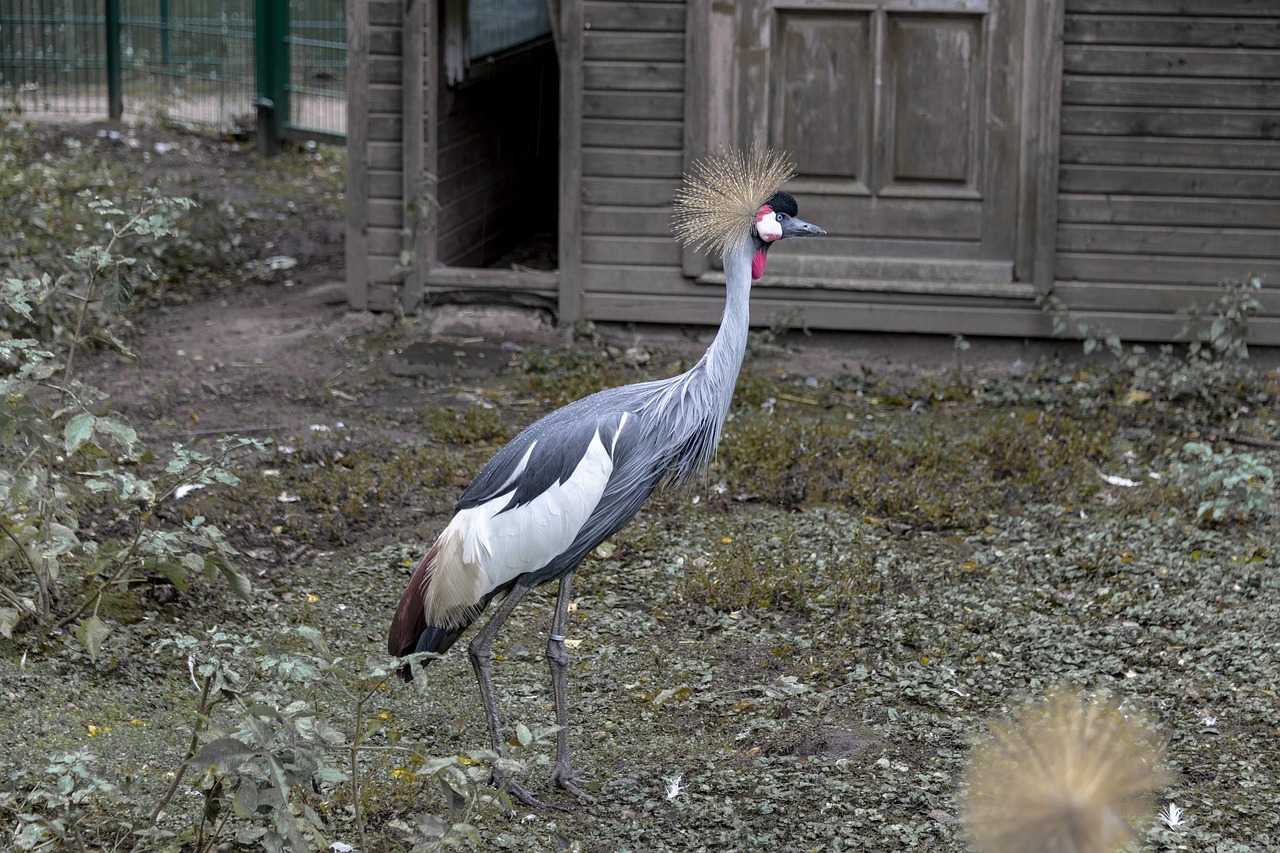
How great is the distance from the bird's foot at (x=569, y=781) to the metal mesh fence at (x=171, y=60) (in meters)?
11.8

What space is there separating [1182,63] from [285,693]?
6.50 meters

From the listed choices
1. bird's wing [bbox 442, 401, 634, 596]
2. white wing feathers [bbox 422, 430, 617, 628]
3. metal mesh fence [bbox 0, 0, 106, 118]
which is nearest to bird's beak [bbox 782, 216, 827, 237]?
bird's wing [bbox 442, 401, 634, 596]

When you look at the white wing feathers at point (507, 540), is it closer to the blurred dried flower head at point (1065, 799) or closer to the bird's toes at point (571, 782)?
the bird's toes at point (571, 782)

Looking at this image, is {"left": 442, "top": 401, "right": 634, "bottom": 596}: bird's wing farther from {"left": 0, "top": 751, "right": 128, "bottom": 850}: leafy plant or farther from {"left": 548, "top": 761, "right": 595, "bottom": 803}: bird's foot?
{"left": 0, "top": 751, "right": 128, "bottom": 850}: leafy plant

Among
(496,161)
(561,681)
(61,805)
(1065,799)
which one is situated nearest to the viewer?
(1065,799)

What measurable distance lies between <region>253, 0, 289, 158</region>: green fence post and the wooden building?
6440 millimetres

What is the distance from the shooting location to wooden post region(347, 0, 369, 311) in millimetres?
8680

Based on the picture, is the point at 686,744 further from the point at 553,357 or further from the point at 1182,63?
the point at 1182,63

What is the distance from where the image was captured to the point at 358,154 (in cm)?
884

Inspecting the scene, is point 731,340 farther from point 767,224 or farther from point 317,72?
point 317,72

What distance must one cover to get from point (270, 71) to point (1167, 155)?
9.81 m

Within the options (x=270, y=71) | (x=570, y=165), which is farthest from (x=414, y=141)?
(x=270, y=71)

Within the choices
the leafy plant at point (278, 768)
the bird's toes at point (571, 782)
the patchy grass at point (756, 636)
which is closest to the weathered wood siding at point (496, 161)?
the patchy grass at point (756, 636)

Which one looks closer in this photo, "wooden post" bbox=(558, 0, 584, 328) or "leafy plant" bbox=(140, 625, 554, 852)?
"leafy plant" bbox=(140, 625, 554, 852)
